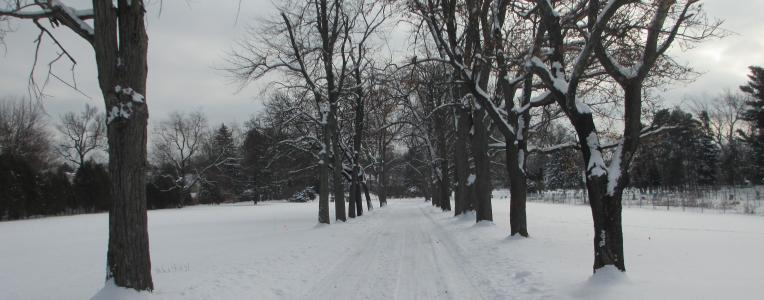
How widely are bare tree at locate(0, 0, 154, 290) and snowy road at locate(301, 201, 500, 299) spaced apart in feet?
8.27

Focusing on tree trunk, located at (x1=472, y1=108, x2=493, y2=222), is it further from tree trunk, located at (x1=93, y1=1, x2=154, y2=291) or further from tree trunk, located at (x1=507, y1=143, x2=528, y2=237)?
tree trunk, located at (x1=93, y1=1, x2=154, y2=291)

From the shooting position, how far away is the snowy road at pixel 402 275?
721 centimetres

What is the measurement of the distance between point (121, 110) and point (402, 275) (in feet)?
17.6

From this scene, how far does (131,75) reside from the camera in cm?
615

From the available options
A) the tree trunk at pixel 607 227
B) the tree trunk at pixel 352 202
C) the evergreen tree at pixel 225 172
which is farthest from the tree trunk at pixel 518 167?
the evergreen tree at pixel 225 172

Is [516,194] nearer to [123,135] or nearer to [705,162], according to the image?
[123,135]

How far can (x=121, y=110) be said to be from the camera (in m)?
5.98

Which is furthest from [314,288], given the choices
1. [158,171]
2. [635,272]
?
[158,171]

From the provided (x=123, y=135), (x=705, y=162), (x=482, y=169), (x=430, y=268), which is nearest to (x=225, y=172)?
(x=482, y=169)

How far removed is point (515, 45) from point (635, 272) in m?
5.59

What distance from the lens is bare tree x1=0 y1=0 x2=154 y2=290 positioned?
600cm

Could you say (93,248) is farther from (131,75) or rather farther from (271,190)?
(271,190)

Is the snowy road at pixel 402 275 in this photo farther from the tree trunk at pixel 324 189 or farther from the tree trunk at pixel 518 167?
the tree trunk at pixel 324 189

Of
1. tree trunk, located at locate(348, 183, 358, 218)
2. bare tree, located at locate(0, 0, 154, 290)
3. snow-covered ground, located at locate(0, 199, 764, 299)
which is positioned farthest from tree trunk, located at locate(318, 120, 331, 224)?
bare tree, located at locate(0, 0, 154, 290)
